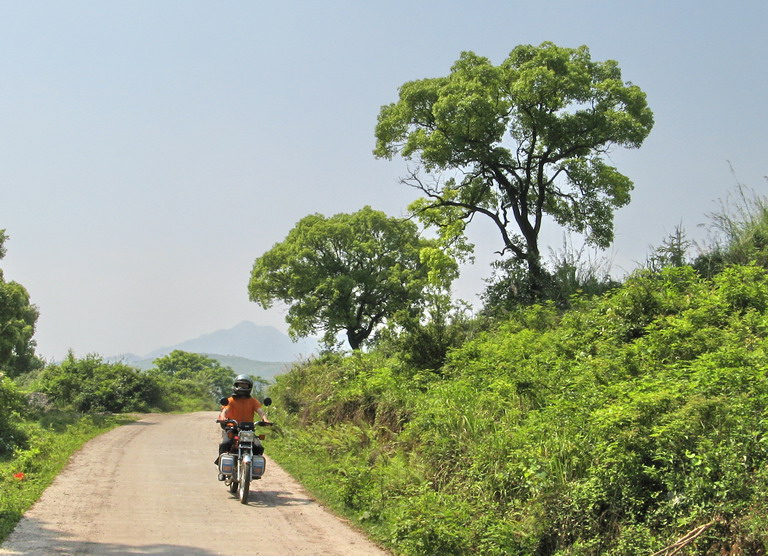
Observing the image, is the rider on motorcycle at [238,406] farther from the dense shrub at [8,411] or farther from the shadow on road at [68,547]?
the dense shrub at [8,411]

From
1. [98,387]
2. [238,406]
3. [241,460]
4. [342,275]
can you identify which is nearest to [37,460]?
[238,406]

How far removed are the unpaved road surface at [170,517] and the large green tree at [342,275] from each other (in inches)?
1195

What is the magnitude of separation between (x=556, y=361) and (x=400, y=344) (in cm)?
585

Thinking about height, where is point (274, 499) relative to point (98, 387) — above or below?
below

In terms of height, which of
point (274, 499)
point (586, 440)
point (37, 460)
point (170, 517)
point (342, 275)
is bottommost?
point (274, 499)

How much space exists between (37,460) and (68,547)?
6.87 meters

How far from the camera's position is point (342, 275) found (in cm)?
4444

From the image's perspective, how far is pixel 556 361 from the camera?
38.7 feet

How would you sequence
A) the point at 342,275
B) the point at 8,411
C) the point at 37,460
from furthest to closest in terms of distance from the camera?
the point at 342,275
the point at 8,411
the point at 37,460

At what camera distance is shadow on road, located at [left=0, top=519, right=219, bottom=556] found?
23.6 feet

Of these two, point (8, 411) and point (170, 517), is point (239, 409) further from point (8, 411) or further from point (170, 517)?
point (8, 411)

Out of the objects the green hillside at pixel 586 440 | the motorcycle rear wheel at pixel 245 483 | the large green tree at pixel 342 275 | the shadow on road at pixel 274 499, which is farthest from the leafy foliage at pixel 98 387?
the motorcycle rear wheel at pixel 245 483

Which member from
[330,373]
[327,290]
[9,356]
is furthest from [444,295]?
[327,290]

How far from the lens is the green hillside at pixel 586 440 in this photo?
247 inches
